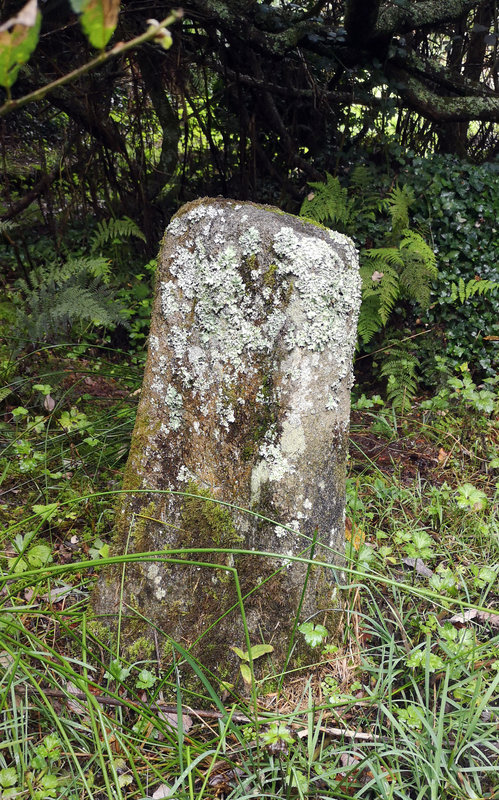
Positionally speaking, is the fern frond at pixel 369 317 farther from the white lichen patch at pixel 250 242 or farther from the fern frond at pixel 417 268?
the white lichen patch at pixel 250 242

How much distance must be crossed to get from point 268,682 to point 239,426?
81cm

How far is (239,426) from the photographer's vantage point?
5.60 ft

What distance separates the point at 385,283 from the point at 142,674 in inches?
105

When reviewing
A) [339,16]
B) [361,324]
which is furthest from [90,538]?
[339,16]

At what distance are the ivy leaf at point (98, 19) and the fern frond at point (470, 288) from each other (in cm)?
353

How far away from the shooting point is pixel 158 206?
4473 millimetres

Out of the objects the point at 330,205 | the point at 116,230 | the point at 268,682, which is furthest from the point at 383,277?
the point at 268,682

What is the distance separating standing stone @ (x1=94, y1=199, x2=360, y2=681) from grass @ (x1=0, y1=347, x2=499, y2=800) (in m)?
0.11

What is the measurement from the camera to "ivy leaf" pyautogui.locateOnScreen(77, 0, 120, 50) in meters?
0.37

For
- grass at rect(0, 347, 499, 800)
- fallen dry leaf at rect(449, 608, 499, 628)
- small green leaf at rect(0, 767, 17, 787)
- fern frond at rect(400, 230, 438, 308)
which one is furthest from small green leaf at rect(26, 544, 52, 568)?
fern frond at rect(400, 230, 438, 308)

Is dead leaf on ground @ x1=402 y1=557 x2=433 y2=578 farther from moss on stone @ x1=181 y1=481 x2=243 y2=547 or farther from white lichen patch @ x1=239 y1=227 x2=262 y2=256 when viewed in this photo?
white lichen patch @ x1=239 y1=227 x2=262 y2=256

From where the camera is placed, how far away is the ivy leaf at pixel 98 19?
1.21ft

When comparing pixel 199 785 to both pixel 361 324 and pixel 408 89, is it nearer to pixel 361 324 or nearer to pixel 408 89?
pixel 361 324

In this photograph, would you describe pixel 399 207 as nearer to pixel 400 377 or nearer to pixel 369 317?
pixel 369 317
